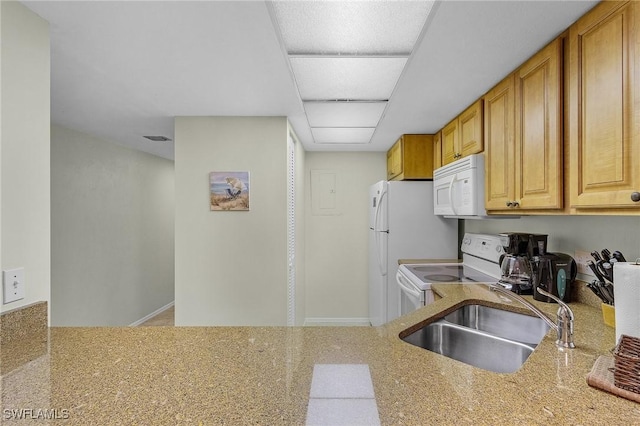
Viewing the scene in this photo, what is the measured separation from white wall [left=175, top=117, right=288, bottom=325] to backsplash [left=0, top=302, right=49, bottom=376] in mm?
1363

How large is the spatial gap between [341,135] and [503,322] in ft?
7.31

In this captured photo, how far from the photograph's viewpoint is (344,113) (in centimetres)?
251

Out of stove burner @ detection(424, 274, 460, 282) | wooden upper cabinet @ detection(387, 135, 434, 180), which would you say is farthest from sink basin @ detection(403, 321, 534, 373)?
wooden upper cabinet @ detection(387, 135, 434, 180)

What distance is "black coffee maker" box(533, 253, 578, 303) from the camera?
5.24ft

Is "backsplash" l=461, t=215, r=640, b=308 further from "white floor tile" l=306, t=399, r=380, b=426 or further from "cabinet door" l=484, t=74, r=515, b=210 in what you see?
"white floor tile" l=306, t=399, r=380, b=426

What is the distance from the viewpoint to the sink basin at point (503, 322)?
1.51 m

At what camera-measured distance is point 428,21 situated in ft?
4.20

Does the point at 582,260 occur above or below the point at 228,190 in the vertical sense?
below

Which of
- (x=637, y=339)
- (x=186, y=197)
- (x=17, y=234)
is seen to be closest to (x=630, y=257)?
(x=637, y=339)

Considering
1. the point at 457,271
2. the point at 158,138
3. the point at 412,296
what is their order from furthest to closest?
the point at 158,138 → the point at 457,271 → the point at 412,296

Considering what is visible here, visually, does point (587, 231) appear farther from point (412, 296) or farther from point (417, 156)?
point (417, 156)

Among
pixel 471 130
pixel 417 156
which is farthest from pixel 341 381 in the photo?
pixel 417 156

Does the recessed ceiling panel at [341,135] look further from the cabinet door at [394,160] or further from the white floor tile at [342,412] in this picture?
the white floor tile at [342,412]

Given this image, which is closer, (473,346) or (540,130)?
(473,346)
